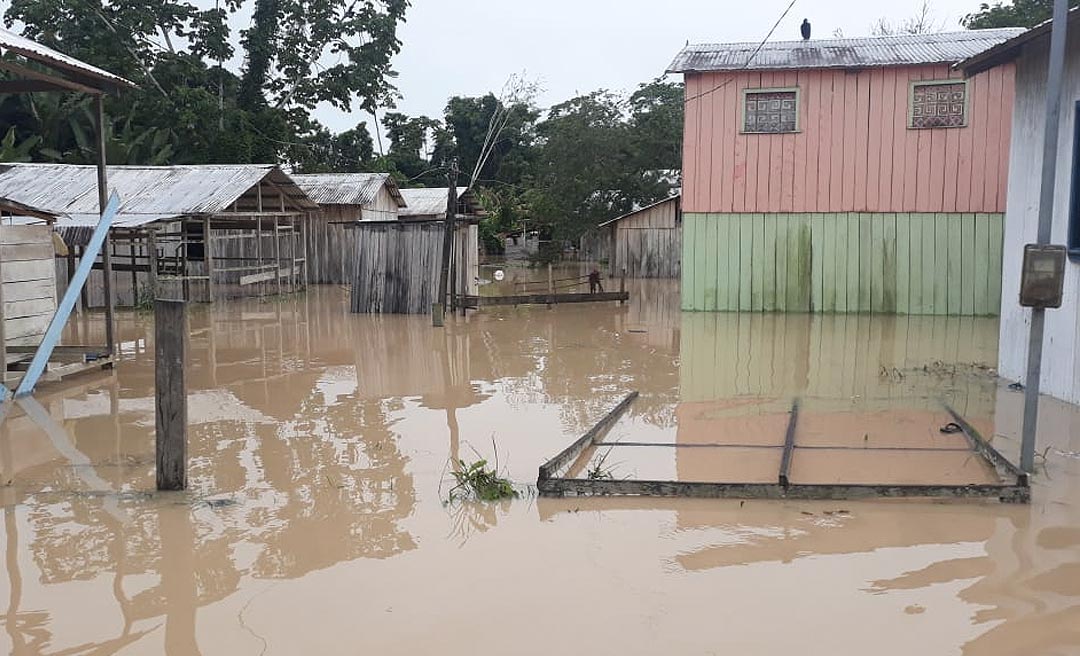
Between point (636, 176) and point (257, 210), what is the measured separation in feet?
48.1

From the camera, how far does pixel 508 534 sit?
19.8 feet

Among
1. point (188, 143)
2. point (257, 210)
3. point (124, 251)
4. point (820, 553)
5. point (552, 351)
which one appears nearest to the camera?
point (820, 553)

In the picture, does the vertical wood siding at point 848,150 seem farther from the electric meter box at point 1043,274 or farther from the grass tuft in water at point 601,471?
the electric meter box at point 1043,274

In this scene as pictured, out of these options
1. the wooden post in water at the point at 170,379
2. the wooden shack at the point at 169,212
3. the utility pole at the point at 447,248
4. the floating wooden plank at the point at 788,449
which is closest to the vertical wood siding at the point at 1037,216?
the floating wooden plank at the point at 788,449

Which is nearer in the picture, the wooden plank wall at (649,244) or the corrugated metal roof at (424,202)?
the wooden plank wall at (649,244)

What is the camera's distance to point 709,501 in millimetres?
6504

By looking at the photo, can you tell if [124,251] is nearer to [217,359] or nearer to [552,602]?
[217,359]

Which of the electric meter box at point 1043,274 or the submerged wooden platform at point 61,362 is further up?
the electric meter box at point 1043,274

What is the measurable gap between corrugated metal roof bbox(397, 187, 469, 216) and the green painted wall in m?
15.8

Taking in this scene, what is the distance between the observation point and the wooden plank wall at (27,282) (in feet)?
36.8

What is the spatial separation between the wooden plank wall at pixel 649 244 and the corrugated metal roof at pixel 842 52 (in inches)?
400

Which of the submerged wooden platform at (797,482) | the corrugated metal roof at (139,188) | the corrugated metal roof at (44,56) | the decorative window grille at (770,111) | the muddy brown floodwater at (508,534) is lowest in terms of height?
the muddy brown floodwater at (508,534)

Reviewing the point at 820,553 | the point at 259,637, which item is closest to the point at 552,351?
the point at 820,553

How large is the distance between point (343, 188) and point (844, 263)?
Answer: 1497cm
